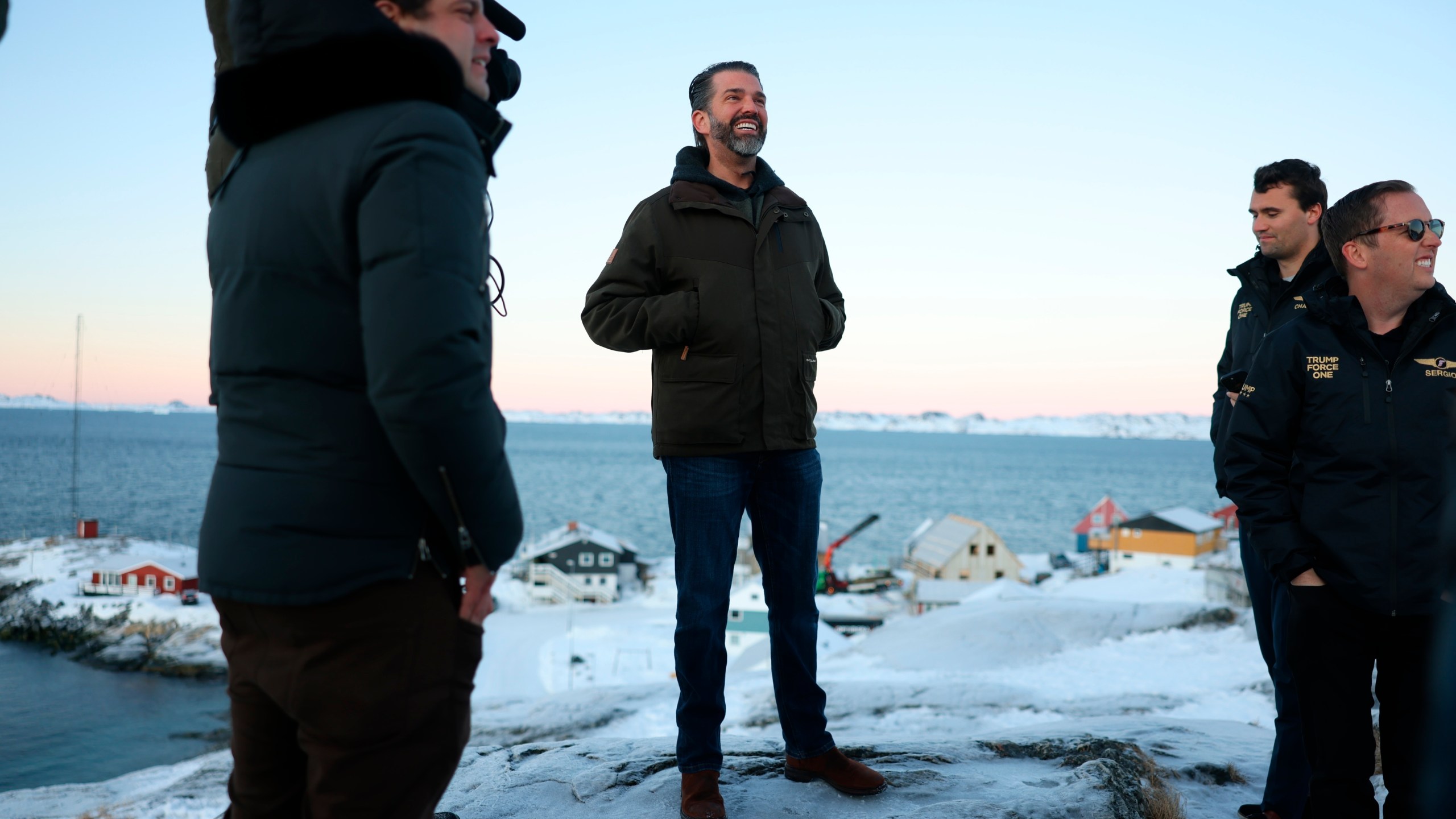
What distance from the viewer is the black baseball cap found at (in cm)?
226

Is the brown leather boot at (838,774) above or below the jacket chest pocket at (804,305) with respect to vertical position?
below

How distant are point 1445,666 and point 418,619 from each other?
2902 mm

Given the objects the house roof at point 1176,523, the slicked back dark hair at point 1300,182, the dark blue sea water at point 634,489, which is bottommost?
the dark blue sea water at point 634,489

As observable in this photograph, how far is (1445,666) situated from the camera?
98.1 inches

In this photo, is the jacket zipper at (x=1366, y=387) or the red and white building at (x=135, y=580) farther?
the red and white building at (x=135, y=580)

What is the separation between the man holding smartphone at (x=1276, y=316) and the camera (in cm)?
335

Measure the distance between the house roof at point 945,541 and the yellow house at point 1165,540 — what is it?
7.83m

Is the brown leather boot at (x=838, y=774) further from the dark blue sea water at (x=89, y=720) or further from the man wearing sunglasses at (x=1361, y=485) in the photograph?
the dark blue sea water at (x=89, y=720)

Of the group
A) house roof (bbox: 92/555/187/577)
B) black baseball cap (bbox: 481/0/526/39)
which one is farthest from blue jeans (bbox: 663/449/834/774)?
house roof (bbox: 92/555/187/577)

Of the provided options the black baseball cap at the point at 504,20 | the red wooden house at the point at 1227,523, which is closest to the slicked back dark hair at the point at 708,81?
the black baseball cap at the point at 504,20

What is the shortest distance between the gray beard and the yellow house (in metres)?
42.3

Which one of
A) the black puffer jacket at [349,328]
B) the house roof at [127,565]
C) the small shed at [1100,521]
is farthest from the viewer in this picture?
the small shed at [1100,521]

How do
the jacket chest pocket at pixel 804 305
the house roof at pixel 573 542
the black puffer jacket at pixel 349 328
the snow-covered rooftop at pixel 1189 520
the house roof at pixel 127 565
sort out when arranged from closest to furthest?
the black puffer jacket at pixel 349 328 < the jacket chest pocket at pixel 804 305 < the house roof at pixel 127 565 < the house roof at pixel 573 542 < the snow-covered rooftop at pixel 1189 520

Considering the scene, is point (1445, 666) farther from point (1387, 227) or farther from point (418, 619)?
point (418, 619)
